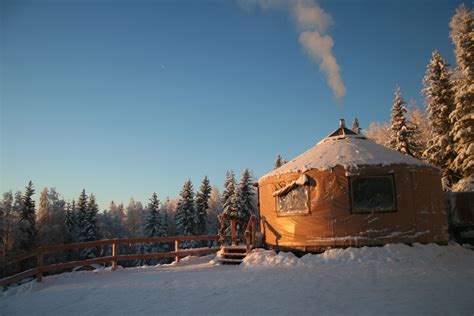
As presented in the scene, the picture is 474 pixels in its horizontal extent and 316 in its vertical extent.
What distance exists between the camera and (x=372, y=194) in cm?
927

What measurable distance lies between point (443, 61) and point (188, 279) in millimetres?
20331

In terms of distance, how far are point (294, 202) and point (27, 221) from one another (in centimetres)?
3075

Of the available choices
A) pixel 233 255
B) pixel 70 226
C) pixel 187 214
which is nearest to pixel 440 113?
pixel 233 255

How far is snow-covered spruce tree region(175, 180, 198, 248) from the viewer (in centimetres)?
3525

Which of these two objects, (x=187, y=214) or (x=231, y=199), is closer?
(x=231, y=199)

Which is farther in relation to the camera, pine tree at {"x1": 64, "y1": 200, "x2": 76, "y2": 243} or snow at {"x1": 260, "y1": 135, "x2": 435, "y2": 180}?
pine tree at {"x1": 64, "y1": 200, "x2": 76, "y2": 243}

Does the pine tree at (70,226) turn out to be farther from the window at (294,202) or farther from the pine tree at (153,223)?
the window at (294,202)

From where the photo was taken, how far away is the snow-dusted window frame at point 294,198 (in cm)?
966

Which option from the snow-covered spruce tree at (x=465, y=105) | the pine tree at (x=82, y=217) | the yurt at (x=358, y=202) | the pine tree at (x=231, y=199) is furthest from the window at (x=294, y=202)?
the pine tree at (x=82, y=217)

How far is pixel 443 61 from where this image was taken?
20.2 meters

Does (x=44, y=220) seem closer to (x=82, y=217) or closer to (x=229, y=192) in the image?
(x=82, y=217)

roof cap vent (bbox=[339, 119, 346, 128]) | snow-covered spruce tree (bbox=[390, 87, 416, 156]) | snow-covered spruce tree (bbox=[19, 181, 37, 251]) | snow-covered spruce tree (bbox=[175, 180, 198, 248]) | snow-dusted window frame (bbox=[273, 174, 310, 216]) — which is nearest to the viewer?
snow-dusted window frame (bbox=[273, 174, 310, 216])

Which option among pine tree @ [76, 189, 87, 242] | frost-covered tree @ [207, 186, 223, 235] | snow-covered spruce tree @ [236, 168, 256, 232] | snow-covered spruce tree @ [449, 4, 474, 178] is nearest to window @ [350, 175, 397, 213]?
snow-covered spruce tree @ [449, 4, 474, 178]

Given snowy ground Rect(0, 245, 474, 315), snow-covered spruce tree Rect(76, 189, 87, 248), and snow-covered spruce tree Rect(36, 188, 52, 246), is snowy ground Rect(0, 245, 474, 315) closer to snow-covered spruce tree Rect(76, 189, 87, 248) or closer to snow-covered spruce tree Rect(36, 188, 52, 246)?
snow-covered spruce tree Rect(76, 189, 87, 248)
